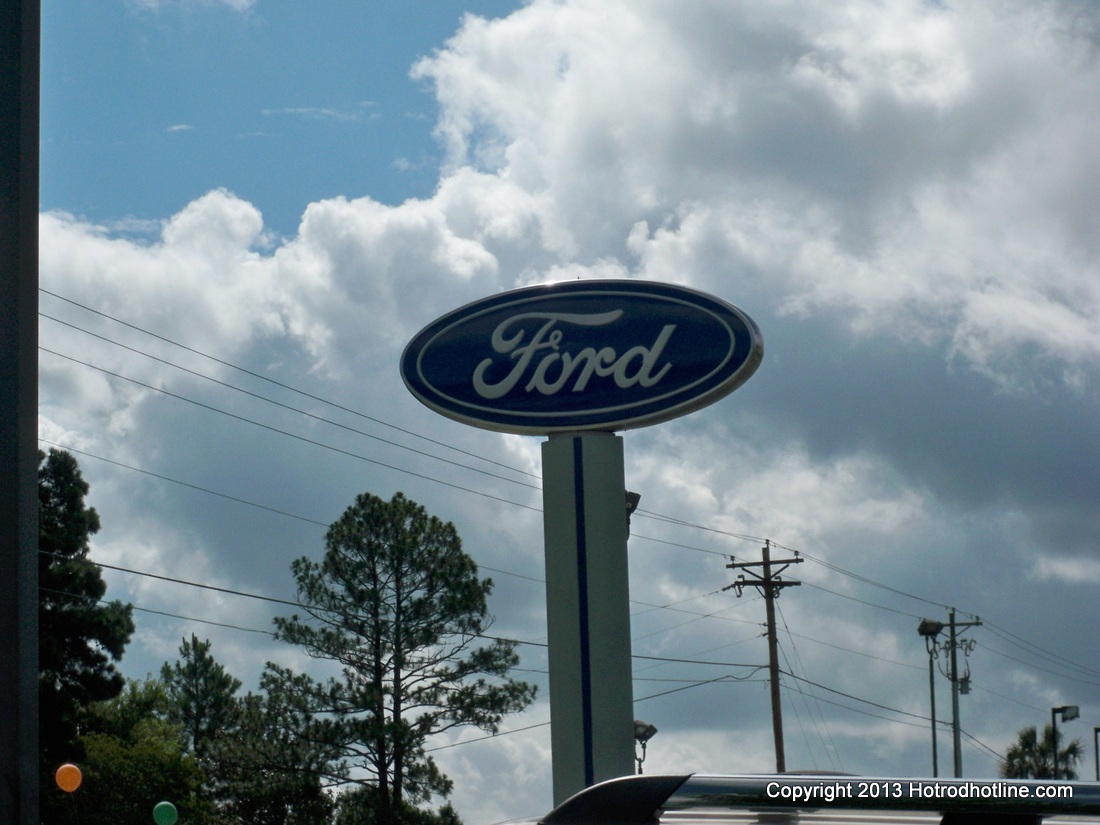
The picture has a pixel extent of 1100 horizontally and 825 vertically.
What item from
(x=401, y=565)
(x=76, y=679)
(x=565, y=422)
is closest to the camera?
(x=565, y=422)

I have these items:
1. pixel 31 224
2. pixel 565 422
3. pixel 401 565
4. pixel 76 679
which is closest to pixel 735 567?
pixel 401 565

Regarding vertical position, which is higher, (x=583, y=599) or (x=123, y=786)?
(x=583, y=599)

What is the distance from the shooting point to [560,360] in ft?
43.2

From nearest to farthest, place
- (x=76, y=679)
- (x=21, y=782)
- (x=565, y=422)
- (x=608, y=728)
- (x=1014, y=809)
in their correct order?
(x=1014, y=809) < (x=21, y=782) < (x=608, y=728) < (x=565, y=422) < (x=76, y=679)

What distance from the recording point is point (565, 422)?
13.0 meters

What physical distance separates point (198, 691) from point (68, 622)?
1546 inches

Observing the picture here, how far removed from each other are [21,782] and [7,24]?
308cm


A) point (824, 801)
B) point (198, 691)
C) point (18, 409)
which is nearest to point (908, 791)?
point (824, 801)

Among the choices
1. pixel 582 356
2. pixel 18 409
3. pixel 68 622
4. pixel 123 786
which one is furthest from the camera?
pixel 123 786

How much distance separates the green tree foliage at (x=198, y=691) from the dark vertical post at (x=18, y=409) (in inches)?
2643

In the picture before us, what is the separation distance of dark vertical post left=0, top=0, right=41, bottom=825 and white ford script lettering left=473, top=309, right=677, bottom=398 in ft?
26.4

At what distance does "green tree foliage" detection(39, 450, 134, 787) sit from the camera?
3284cm

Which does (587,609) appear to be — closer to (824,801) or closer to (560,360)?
(560,360)

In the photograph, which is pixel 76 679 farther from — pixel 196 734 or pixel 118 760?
pixel 196 734
